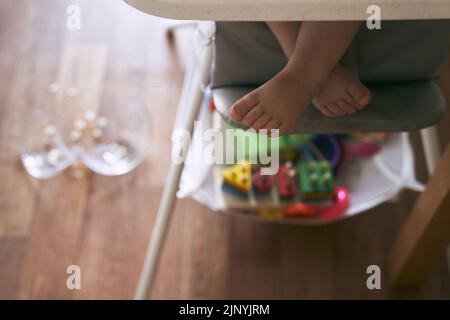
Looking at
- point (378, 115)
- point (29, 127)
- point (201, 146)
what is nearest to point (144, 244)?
point (201, 146)

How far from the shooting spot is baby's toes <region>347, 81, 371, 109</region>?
75cm

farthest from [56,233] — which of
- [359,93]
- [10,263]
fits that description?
[359,93]

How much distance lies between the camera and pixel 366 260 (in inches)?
48.1

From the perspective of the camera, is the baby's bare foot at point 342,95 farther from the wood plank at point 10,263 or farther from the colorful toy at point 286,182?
the wood plank at point 10,263

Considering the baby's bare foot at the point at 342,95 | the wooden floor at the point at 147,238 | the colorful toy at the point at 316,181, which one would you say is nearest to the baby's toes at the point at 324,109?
the baby's bare foot at the point at 342,95

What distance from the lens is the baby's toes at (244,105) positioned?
0.75 metres

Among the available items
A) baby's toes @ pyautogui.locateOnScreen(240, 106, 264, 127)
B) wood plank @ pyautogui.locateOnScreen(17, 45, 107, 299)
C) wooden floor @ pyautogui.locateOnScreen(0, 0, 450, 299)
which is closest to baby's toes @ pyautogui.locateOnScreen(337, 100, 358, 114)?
baby's toes @ pyautogui.locateOnScreen(240, 106, 264, 127)

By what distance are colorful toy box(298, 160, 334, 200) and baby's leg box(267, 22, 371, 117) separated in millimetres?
418

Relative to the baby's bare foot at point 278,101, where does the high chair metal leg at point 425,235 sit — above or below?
below

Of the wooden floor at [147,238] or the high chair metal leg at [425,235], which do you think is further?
the wooden floor at [147,238]

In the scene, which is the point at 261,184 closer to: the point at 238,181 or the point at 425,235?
the point at 238,181

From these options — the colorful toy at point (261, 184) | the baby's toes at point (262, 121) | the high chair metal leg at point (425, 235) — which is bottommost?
the high chair metal leg at point (425, 235)

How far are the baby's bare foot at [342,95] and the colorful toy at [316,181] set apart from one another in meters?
0.42

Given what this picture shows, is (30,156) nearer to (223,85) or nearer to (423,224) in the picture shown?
(223,85)
